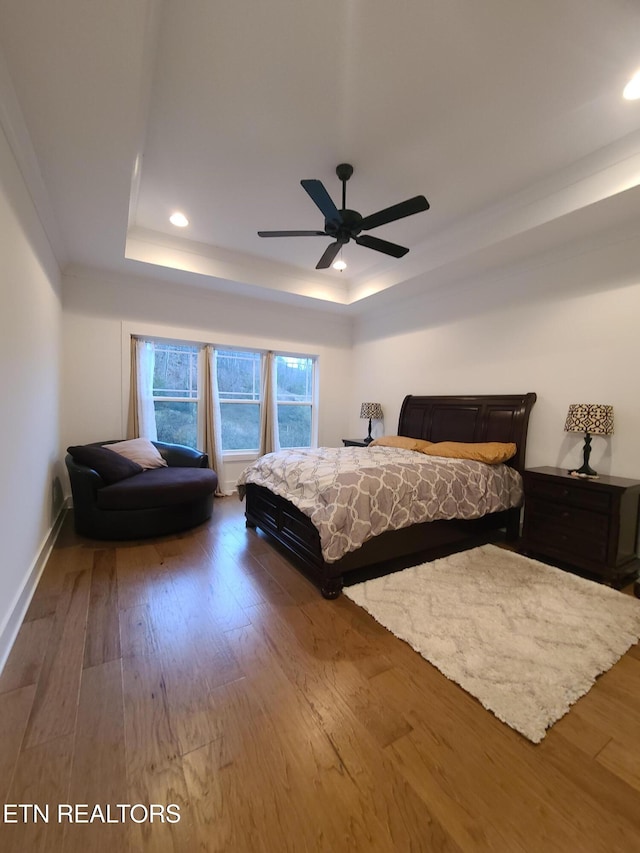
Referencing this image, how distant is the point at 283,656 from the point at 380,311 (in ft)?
16.1

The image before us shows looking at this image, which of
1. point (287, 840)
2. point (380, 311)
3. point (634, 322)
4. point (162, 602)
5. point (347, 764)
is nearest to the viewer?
point (287, 840)

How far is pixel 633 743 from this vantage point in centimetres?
138

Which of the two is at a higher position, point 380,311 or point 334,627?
point 380,311

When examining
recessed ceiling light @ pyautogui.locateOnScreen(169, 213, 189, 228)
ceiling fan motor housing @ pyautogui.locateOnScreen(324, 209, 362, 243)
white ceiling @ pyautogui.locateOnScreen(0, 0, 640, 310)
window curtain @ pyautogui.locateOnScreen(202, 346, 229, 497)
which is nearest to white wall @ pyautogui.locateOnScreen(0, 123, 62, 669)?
white ceiling @ pyautogui.locateOnScreen(0, 0, 640, 310)

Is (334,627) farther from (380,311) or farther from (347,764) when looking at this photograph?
(380,311)

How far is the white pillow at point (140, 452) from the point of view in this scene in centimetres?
380

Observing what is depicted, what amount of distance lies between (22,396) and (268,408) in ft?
10.6

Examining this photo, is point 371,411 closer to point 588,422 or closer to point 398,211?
point 588,422

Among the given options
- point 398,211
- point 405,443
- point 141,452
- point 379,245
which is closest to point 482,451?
point 405,443

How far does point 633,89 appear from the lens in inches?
80.2

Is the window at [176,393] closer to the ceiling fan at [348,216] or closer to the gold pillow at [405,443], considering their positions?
the ceiling fan at [348,216]

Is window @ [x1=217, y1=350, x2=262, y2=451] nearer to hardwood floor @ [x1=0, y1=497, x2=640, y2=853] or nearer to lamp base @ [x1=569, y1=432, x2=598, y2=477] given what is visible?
hardwood floor @ [x1=0, y1=497, x2=640, y2=853]

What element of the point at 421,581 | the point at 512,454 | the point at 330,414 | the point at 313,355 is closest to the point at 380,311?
the point at 313,355

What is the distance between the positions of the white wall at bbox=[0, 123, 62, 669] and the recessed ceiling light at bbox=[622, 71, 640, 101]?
3.50 m
